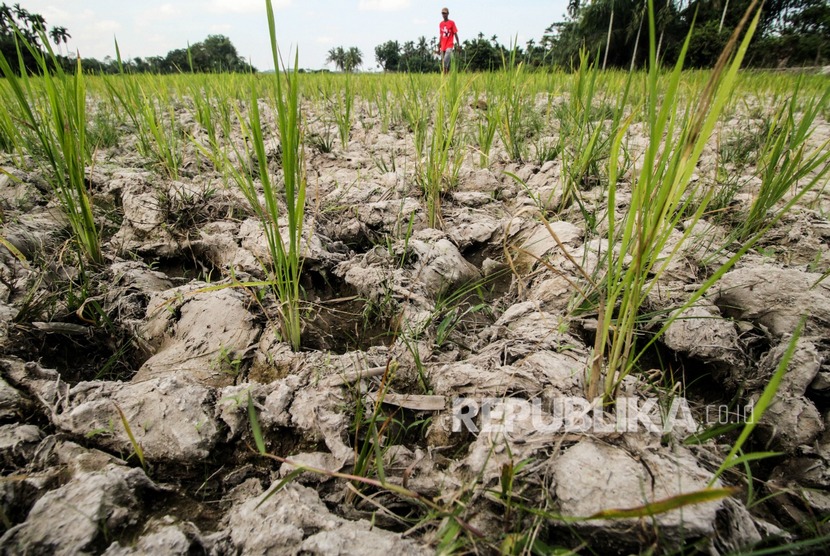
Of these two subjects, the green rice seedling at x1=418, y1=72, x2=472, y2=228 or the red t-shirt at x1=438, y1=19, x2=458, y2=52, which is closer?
the green rice seedling at x1=418, y1=72, x2=472, y2=228

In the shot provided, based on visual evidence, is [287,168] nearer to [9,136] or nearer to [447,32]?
[9,136]

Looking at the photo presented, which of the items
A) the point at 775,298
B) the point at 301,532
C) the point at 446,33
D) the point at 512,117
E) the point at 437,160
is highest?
the point at 446,33

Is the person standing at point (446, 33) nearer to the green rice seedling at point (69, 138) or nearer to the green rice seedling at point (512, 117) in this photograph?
the green rice seedling at point (512, 117)

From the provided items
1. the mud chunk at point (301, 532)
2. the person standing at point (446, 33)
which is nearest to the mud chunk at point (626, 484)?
the mud chunk at point (301, 532)

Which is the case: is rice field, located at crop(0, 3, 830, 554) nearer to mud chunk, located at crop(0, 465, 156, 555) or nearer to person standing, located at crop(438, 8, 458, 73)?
mud chunk, located at crop(0, 465, 156, 555)

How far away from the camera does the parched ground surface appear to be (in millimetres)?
577

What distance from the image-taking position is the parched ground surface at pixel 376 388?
58cm

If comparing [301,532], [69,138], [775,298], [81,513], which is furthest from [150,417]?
[775,298]

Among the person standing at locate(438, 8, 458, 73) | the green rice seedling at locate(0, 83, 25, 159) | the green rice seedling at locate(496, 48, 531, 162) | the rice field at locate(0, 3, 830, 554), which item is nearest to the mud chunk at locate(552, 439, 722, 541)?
the rice field at locate(0, 3, 830, 554)

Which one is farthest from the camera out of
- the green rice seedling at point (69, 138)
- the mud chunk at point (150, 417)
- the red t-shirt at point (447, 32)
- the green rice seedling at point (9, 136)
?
the red t-shirt at point (447, 32)

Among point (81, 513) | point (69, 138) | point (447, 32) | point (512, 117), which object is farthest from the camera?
point (447, 32)

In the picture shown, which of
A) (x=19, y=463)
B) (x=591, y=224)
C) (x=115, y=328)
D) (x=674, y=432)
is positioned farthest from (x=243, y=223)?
(x=674, y=432)

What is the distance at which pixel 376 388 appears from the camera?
0.83 metres

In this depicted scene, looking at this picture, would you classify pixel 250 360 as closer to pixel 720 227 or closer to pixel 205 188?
pixel 205 188
